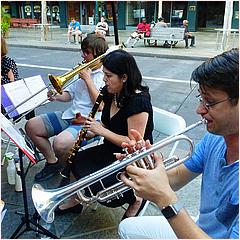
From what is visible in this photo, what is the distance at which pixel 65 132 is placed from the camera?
2.76 meters

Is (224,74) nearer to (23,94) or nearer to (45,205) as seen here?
(45,205)

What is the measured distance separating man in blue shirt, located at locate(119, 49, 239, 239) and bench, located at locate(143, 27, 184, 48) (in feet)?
38.3

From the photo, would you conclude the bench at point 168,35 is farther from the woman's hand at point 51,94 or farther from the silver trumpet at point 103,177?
the silver trumpet at point 103,177

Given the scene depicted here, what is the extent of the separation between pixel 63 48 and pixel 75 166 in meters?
11.2

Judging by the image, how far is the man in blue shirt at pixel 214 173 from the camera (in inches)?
45.5

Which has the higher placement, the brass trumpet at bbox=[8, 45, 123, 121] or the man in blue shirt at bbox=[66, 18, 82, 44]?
the brass trumpet at bbox=[8, 45, 123, 121]

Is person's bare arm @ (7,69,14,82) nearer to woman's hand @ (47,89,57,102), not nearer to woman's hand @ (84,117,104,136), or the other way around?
woman's hand @ (47,89,57,102)

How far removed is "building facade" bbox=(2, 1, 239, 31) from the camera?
17.4 meters

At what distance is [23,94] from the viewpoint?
2959 mm

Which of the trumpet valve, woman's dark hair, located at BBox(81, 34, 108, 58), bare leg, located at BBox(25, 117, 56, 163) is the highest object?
woman's dark hair, located at BBox(81, 34, 108, 58)

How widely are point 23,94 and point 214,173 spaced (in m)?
2.04

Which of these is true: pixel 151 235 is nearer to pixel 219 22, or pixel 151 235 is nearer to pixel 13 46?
pixel 13 46

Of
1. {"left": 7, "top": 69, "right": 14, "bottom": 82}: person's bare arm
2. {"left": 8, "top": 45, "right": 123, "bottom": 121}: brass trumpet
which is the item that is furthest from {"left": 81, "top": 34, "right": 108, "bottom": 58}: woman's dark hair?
{"left": 7, "top": 69, "right": 14, "bottom": 82}: person's bare arm

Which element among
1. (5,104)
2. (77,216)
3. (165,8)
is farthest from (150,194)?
(165,8)
